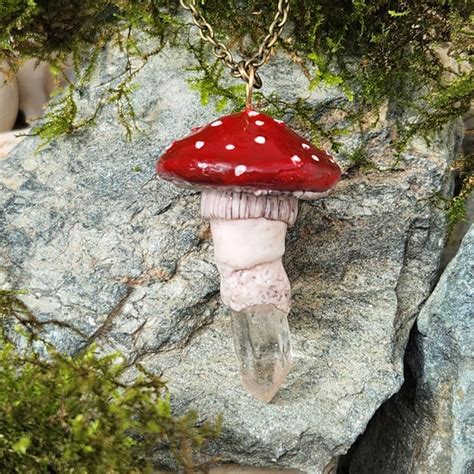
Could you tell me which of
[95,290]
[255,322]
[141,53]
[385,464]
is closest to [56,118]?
[141,53]

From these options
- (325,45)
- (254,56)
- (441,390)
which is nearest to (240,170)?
(254,56)

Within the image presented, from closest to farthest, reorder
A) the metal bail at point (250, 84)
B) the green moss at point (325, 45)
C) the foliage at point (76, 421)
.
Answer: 1. the foliage at point (76, 421)
2. the metal bail at point (250, 84)
3. the green moss at point (325, 45)

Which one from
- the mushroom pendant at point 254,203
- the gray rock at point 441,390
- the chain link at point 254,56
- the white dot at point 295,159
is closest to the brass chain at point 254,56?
the chain link at point 254,56

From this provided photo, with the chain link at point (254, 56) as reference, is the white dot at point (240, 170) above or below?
below

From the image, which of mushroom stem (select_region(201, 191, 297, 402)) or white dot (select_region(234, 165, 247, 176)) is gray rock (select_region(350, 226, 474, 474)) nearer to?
mushroom stem (select_region(201, 191, 297, 402))

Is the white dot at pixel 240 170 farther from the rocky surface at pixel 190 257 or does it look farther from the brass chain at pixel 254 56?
the rocky surface at pixel 190 257

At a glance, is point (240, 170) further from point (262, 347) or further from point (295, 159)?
point (262, 347)
